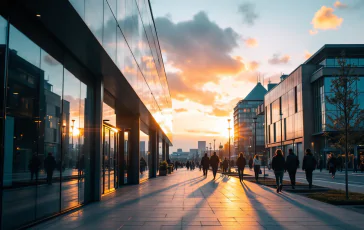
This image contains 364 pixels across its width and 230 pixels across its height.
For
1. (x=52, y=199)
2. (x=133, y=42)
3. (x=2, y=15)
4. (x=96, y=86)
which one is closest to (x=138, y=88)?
(x=133, y=42)

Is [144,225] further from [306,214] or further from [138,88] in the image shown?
[138,88]

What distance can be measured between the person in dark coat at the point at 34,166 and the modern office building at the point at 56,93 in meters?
0.02

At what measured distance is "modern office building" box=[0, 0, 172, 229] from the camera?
6.75m

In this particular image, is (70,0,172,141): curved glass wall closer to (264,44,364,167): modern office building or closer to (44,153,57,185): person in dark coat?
(44,153,57,185): person in dark coat

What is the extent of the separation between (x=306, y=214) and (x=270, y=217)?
1010 mm

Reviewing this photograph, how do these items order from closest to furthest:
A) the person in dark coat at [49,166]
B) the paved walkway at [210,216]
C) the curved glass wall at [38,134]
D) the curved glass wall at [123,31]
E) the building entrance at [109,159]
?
Result: the curved glass wall at [38,134], the paved walkway at [210,216], the person in dark coat at [49,166], the curved glass wall at [123,31], the building entrance at [109,159]

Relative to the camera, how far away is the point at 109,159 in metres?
16.8

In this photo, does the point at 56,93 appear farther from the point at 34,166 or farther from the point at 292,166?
the point at 292,166

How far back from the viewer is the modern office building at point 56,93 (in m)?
6.75

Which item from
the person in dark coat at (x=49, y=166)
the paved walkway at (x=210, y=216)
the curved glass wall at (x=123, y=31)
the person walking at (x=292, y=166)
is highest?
the curved glass wall at (x=123, y=31)

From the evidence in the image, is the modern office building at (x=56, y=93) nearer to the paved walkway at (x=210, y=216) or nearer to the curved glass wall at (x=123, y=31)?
the curved glass wall at (x=123, y=31)

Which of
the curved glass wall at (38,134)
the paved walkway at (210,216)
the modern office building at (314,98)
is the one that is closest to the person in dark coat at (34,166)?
the curved glass wall at (38,134)

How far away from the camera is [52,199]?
8.99 metres

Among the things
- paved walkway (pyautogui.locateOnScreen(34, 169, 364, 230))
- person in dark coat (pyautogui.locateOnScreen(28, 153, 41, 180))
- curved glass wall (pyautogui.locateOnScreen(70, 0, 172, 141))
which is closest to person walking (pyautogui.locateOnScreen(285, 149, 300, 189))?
paved walkway (pyautogui.locateOnScreen(34, 169, 364, 230))
